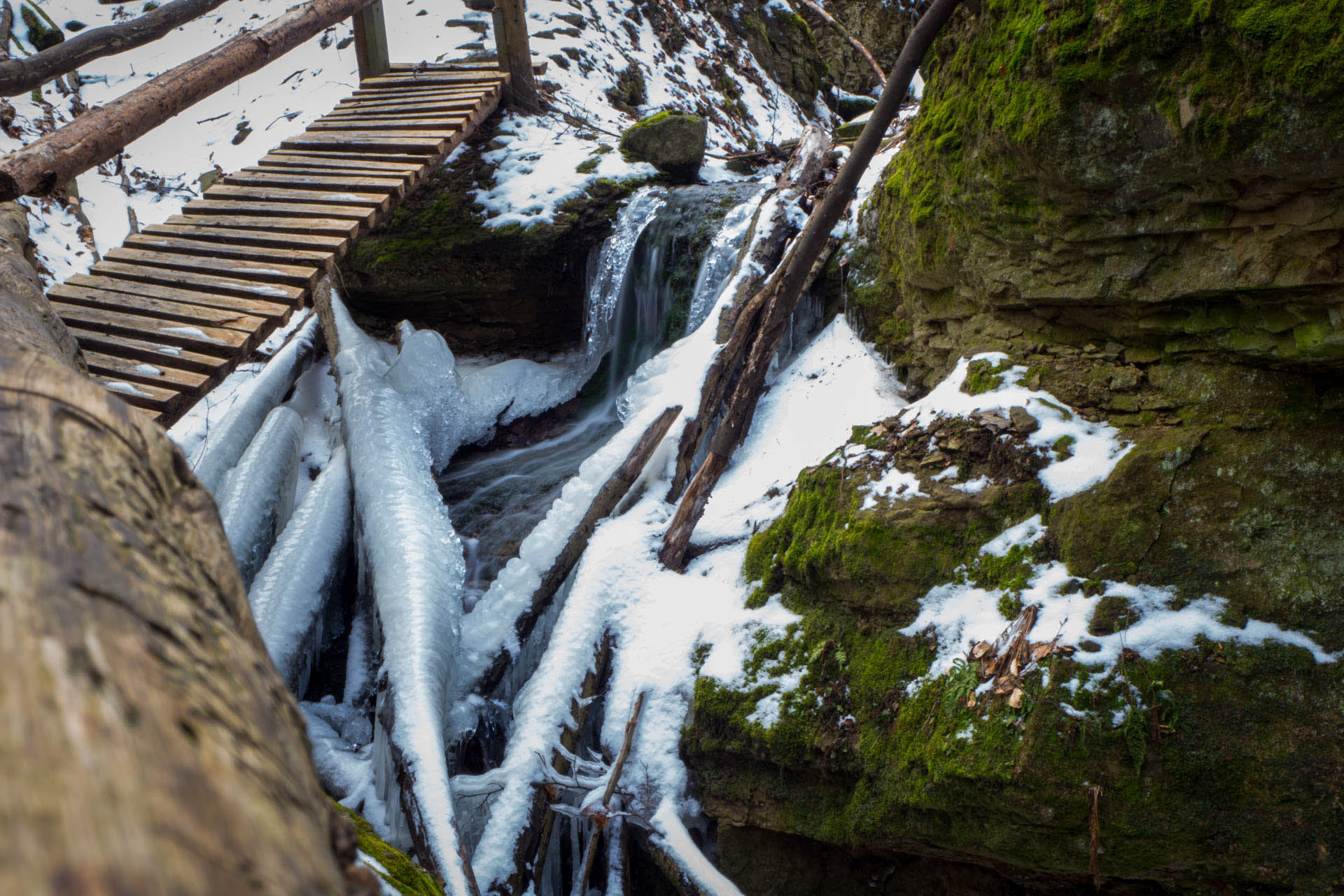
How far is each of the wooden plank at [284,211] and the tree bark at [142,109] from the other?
33.5 inches

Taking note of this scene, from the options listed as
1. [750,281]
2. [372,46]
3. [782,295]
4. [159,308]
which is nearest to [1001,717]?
[782,295]

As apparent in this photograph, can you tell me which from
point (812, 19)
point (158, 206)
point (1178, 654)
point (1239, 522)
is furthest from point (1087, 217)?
point (812, 19)

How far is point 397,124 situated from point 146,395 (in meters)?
3.71

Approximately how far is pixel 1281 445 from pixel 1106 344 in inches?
30.4

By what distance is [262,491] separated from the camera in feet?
16.7

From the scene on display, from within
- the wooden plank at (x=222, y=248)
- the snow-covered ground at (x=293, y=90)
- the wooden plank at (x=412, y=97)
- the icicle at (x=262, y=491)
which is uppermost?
the snow-covered ground at (x=293, y=90)

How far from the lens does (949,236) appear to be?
3.86 meters

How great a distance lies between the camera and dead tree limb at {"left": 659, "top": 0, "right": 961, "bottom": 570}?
402cm

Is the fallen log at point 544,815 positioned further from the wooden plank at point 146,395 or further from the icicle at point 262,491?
the wooden plank at point 146,395

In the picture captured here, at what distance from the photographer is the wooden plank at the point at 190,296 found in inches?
183

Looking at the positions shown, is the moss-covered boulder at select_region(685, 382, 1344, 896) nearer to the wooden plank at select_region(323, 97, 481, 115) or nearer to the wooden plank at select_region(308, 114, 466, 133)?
the wooden plank at select_region(308, 114, 466, 133)

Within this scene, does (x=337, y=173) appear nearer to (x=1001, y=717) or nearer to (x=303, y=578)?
(x=303, y=578)

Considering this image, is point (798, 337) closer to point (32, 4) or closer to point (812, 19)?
point (812, 19)

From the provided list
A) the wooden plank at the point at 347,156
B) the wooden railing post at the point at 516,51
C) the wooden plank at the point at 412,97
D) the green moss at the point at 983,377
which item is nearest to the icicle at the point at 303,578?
the wooden plank at the point at 347,156
